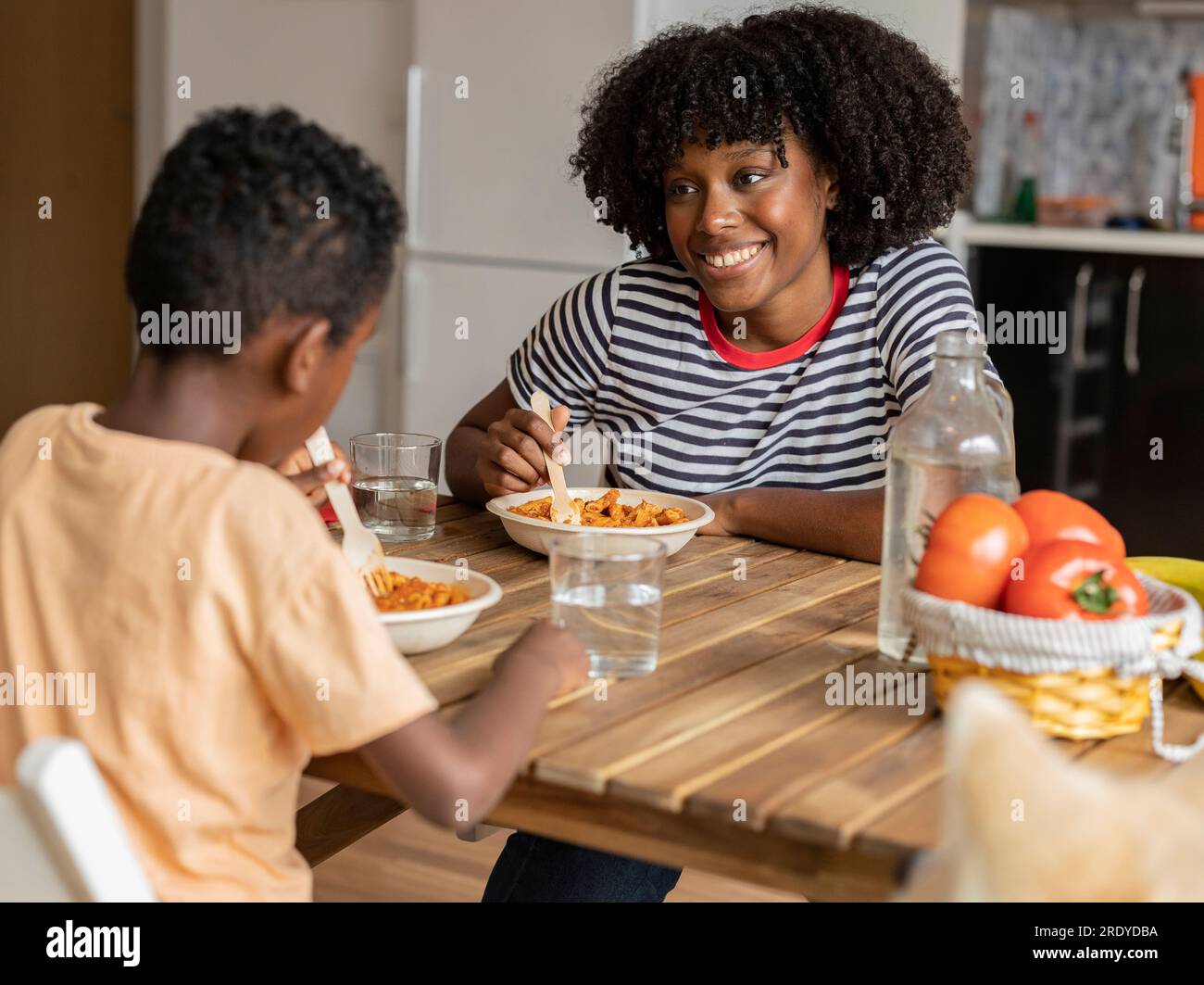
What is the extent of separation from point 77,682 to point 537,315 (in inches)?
100.0

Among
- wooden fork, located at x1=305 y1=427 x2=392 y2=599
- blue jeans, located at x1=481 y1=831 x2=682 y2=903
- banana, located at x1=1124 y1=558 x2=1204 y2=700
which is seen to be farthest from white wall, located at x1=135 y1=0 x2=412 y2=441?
banana, located at x1=1124 y1=558 x2=1204 y2=700

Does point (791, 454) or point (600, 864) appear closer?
point (600, 864)

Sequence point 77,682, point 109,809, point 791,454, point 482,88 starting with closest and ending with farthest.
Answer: point 109,809, point 77,682, point 791,454, point 482,88

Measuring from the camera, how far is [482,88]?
11.3 ft

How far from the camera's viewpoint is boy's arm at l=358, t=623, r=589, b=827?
3.12ft

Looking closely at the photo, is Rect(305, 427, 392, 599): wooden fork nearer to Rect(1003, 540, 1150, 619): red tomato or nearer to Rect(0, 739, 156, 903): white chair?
Rect(0, 739, 156, 903): white chair

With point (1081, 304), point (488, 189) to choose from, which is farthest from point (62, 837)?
point (1081, 304)

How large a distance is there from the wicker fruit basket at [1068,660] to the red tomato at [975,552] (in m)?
0.02

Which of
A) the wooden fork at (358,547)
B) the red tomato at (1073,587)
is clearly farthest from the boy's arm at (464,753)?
the red tomato at (1073,587)

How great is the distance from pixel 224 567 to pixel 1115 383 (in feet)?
10.4

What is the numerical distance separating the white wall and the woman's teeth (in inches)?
76.2

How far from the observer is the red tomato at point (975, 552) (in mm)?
1078
